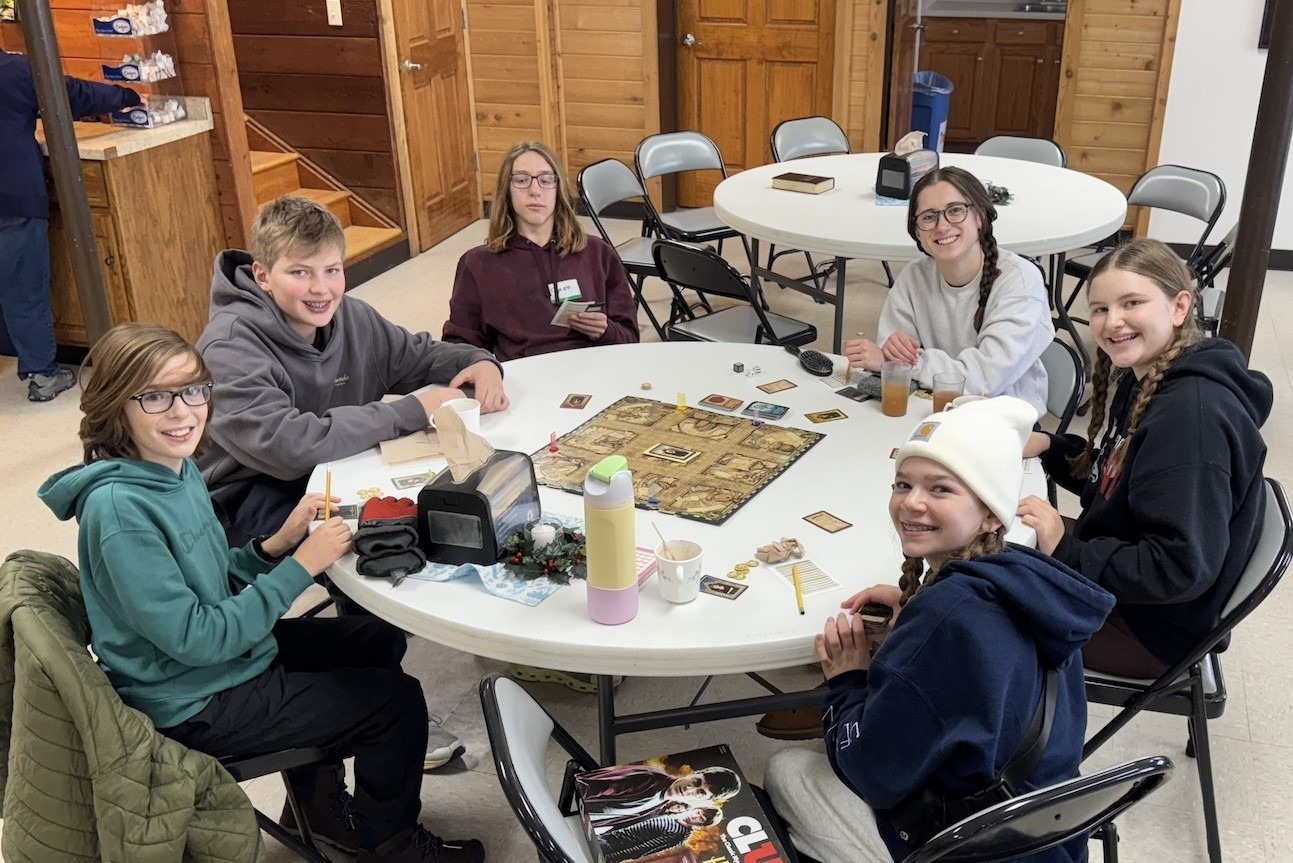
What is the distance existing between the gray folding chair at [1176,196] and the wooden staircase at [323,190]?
12.5ft

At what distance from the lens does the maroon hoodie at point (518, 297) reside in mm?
3477

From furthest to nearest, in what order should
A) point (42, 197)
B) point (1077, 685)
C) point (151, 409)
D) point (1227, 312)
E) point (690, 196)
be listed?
point (690, 196)
point (42, 197)
point (1227, 312)
point (151, 409)
point (1077, 685)

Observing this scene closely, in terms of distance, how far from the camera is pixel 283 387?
8.75ft

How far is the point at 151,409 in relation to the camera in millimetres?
1930

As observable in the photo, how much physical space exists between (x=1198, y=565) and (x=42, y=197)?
4.53 m

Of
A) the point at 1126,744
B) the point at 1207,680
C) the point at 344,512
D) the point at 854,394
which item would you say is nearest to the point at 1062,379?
the point at 854,394

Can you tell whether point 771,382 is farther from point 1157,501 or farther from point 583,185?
point 583,185

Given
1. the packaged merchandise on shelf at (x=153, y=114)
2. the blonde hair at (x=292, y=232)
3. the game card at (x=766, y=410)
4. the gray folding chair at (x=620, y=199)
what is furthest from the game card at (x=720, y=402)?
the packaged merchandise on shelf at (x=153, y=114)

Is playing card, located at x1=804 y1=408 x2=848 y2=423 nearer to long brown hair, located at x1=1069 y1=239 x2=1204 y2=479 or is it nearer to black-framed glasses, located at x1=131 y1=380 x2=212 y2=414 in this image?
long brown hair, located at x1=1069 y1=239 x2=1204 y2=479

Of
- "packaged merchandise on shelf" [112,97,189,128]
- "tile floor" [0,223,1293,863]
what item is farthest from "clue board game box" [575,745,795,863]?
"packaged merchandise on shelf" [112,97,189,128]

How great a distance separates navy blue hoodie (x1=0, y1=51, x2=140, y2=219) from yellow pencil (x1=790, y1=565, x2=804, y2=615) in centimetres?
377

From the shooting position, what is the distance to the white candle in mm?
2090

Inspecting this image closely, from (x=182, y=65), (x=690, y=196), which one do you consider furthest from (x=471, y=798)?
(x=690, y=196)

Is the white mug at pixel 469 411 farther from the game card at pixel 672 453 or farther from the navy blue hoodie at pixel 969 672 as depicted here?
the navy blue hoodie at pixel 969 672
